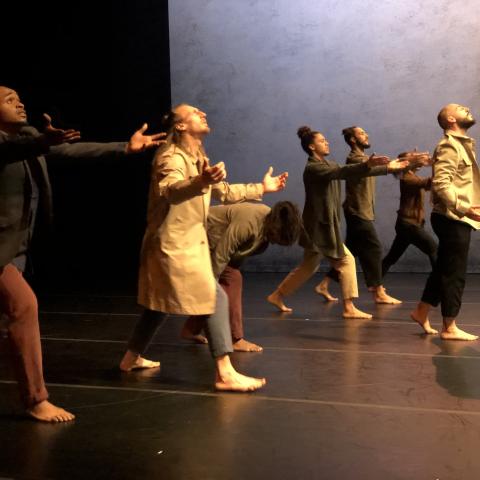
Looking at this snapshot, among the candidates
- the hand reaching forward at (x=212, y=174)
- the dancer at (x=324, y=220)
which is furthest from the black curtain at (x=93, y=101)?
the hand reaching forward at (x=212, y=174)

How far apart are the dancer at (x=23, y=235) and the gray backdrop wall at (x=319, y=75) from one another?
19.9 ft

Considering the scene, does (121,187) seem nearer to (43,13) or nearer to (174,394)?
(43,13)

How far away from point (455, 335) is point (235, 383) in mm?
1683

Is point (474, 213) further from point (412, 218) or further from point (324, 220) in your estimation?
point (412, 218)

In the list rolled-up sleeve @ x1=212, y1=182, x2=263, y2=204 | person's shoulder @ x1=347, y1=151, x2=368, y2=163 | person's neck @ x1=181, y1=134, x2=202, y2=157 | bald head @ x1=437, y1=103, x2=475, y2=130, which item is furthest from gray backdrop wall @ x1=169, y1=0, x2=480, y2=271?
person's neck @ x1=181, y1=134, x2=202, y2=157

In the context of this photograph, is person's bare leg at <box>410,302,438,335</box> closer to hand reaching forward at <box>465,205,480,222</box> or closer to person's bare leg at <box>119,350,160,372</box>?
hand reaching forward at <box>465,205,480,222</box>

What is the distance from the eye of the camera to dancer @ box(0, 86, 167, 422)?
2998mm

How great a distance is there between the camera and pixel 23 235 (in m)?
3.08

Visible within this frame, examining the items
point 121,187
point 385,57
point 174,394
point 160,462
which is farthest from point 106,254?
point 160,462

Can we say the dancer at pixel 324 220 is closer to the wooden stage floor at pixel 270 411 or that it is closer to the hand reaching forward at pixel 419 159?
the hand reaching forward at pixel 419 159

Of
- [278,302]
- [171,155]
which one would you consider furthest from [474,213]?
[278,302]

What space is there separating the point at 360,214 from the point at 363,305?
2.26ft

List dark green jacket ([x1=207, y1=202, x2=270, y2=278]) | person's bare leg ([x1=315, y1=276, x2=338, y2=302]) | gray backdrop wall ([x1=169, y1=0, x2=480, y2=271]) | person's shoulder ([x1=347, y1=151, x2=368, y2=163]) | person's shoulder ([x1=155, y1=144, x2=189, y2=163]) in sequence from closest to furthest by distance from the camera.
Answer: person's shoulder ([x1=155, y1=144, x2=189, y2=163])
dark green jacket ([x1=207, y1=202, x2=270, y2=278])
person's shoulder ([x1=347, y1=151, x2=368, y2=163])
person's bare leg ([x1=315, y1=276, x2=338, y2=302])
gray backdrop wall ([x1=169, y1=0, x2=480, y2=271])

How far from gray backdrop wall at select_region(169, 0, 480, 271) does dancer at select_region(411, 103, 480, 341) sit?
4239 millimetres
